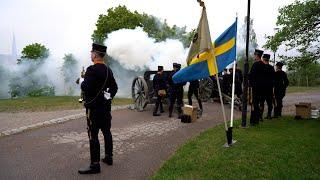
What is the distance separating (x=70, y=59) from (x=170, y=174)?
90.1 ft

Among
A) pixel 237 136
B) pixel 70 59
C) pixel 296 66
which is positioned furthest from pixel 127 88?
pixel 237 136

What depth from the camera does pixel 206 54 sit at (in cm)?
706

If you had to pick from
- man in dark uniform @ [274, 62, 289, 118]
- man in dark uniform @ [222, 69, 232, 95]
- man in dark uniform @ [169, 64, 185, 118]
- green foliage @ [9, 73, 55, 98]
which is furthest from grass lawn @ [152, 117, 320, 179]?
green foliage @ [9, 73, 55, 98]

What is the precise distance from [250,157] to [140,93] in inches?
294

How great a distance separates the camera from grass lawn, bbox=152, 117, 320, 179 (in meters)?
5.32

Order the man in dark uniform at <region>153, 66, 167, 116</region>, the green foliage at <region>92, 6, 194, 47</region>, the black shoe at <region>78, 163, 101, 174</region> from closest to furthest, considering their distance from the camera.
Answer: the black shoe at <region>78, 163, 101, 174</region>
the man in dark uniform at <region>153, 66, 167, 116</region>
the green foliage at <region>92, 6, 194, 47</region>

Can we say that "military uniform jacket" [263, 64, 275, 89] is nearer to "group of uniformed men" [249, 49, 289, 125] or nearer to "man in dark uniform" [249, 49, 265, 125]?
"group of uniformed men" [249, 49, 289, 125]

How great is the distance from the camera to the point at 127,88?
31.5m

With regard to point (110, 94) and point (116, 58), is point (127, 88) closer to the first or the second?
point (116, 58)

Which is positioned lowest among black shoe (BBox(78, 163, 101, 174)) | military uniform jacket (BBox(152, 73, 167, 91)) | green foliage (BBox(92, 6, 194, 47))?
black shoe (BBox(78, 163, 101, 174))

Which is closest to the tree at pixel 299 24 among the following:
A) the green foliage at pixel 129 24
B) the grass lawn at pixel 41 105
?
the grass lawn at pixel 41 105

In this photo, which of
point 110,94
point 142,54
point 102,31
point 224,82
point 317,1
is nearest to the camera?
point 110,94

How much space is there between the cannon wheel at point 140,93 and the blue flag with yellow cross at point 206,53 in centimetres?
560

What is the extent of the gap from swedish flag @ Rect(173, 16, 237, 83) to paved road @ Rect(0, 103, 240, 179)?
143cm
